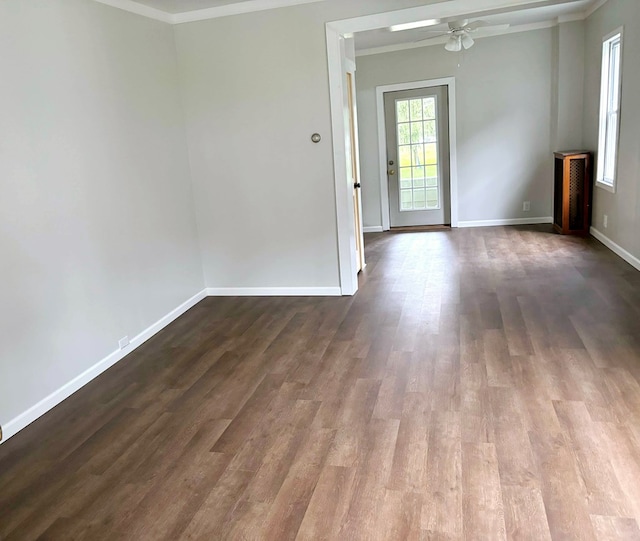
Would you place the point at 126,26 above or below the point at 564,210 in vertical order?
above

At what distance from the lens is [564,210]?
6430mm

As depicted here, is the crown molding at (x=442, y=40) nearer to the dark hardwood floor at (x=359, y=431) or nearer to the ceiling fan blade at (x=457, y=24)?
the ceiling fan blade at (x=457, y=24)

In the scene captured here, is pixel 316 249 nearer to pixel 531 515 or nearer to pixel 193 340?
pixel 193 340

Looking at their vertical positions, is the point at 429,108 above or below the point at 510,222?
above

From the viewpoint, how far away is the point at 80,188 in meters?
3.32

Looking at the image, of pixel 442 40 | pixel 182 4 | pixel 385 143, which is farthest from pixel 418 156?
pixel 182 4

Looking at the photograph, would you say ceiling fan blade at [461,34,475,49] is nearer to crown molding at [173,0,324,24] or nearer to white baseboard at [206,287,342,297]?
crown molding at [173,0,324,24]

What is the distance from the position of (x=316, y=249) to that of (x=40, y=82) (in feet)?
8.10

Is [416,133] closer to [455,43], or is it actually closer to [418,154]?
[418,154]

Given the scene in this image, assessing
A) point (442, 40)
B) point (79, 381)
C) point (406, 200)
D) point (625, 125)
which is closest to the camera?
point (79, 381)

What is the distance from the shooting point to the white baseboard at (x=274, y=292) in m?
4.77

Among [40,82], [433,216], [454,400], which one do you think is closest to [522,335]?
[454,400]

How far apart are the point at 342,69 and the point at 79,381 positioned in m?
3.06

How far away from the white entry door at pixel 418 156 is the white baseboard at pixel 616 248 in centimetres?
204
